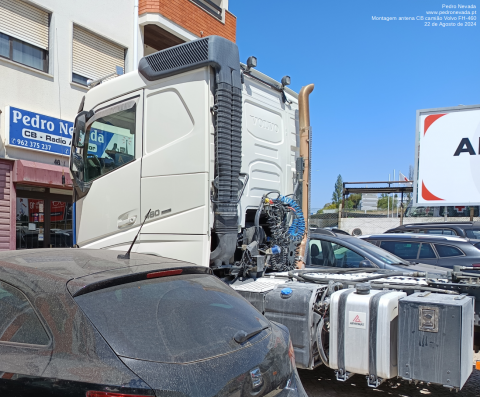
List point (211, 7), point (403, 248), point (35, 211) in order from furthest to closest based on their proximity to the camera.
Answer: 1. point (211, 7)
2. point (35, 211)
3. point (403, 248)

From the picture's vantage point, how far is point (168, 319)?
7.82 ft

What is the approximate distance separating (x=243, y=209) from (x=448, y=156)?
791 cm

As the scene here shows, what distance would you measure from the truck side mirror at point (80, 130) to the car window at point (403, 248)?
21.6ft

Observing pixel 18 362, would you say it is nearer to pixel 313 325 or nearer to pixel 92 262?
pixel 92 262

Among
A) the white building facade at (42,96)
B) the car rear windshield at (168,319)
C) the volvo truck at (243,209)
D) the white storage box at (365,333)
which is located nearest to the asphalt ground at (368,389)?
the volvo truck at (243,209)

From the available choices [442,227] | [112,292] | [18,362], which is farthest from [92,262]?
[442,227]

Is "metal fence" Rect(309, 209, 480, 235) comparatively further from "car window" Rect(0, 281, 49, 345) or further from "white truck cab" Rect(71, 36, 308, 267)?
"car window" Rect(0, 281, 49, 345)

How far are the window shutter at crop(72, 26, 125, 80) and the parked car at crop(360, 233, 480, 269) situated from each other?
830 centimetres

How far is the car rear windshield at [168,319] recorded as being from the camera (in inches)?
85.6

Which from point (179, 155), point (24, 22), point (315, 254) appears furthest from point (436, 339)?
point (24, 22)

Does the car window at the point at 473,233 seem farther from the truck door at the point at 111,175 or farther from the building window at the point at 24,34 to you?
the building window at the point at 24,34

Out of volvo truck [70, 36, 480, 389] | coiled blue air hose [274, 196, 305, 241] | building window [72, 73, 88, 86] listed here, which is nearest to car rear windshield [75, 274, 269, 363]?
volvo truck [70, 36, 480, 389]

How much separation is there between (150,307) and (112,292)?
0.69ft

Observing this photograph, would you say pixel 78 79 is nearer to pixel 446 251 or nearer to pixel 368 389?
pixel 446 251
